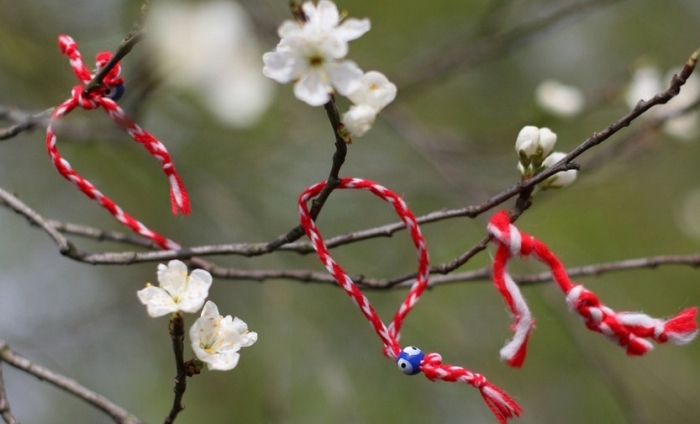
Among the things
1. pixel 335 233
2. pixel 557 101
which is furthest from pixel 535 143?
pixel 335 233

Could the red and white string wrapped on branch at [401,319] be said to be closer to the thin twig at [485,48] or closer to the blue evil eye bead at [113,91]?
the blue evil eye bead at [113,91]

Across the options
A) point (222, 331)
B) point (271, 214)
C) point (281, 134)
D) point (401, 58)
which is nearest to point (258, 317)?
point (271, 214)

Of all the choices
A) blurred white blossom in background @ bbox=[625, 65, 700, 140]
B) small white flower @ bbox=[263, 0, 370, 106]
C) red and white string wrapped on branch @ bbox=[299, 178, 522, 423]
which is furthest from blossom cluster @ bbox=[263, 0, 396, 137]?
blurred white blossom in background @ bbox=[625, 65, 700, 140]

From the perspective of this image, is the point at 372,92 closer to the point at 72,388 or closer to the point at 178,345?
the point at 178,345

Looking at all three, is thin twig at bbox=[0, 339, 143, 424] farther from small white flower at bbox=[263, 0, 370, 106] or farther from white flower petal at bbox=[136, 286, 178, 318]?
small white flower at bbox=[263, 0, 370, 106]

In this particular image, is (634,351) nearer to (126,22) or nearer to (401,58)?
(126,22)

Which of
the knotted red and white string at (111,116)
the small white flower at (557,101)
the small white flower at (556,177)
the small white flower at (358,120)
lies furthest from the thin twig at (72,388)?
the small white flower at (557,101)
